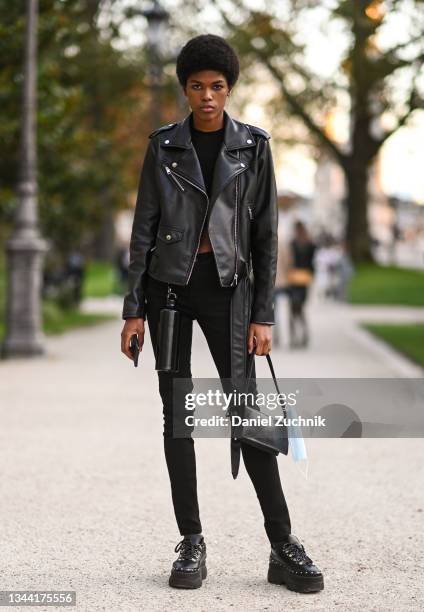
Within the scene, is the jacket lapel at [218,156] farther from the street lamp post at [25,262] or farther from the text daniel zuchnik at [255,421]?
the street lamp post at [25,262]

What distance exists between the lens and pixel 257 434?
157 inches

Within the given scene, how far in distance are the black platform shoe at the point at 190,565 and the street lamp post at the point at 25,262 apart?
29.7 feet

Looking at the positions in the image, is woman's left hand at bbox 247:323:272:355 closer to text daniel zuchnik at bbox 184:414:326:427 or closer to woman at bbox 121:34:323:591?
woman at bbox 121:34:323:591

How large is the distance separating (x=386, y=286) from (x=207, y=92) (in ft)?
96.5

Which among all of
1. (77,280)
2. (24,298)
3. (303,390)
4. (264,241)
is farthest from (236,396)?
(77,280)

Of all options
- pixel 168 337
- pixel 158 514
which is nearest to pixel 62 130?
pixel 158 514

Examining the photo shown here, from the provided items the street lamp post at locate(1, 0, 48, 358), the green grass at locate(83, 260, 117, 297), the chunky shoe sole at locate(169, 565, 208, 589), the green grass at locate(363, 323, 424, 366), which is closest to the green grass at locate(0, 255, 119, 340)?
the green grass at locate(83, 260, 117, 297)

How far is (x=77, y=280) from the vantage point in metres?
24.3

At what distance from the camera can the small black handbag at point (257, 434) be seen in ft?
13.1

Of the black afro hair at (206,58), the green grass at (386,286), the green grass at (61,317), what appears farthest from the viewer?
the green grass at (386,286)

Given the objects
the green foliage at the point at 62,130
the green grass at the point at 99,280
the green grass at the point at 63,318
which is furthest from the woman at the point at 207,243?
the green grass at the point at 99,280

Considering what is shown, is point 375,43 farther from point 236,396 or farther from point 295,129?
point 295,129

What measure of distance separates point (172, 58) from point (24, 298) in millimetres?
17175

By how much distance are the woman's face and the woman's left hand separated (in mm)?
743
